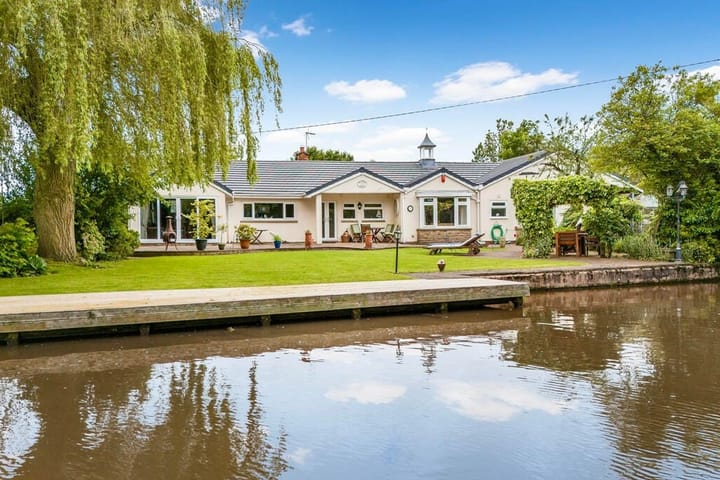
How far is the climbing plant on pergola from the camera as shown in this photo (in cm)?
1809

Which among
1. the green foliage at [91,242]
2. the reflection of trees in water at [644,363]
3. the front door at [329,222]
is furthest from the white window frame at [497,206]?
the green foliage at [91,242]

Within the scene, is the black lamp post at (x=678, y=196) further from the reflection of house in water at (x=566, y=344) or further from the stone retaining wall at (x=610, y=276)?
the reflection of house in water at (x=566, y=344)

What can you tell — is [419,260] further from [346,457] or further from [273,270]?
[346,457]

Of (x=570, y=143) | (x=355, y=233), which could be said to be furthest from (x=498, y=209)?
(x=570, y=143)

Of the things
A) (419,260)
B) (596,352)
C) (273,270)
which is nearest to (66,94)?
(273,270)

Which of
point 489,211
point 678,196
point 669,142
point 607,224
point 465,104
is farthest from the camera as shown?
point 489,211

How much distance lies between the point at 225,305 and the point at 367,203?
1902 cm

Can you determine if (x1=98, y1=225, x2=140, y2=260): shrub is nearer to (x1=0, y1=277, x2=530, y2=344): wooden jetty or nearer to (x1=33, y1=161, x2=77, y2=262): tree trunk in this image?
(x1=33, y1=161, x2=77, y2=262): tree trunk

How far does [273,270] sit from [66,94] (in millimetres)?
5954

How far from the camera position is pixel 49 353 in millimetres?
7047

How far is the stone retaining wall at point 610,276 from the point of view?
13.2 metres

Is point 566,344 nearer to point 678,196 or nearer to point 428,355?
point 428,355

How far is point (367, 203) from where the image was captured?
27078 millimetres

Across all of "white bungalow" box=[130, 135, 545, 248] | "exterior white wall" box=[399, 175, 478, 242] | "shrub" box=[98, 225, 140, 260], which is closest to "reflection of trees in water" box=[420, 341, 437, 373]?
"shrub" box=[98, 225, 140, 260]
